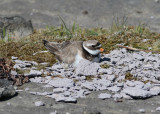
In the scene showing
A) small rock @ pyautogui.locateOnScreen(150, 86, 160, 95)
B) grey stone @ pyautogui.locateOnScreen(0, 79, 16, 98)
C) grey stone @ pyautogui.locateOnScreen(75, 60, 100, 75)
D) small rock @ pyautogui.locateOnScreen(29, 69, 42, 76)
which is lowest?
small rock @ pyautogui.locateOnScreen(150, 86, 160, 95)

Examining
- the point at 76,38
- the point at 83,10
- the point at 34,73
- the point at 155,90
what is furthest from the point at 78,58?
the point at 83,10

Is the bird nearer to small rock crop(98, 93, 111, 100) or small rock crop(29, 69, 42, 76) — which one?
small rock crop(29, 69, 42, 76)

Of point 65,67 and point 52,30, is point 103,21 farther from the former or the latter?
point 65,67

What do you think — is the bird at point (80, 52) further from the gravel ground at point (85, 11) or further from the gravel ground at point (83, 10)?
the gravel ground at point (83, 10)

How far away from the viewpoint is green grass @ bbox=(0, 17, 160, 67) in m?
7.55

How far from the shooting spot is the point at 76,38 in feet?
28.1

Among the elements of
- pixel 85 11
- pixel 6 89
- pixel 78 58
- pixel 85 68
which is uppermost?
pixel 85 11

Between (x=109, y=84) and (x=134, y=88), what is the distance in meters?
0.47

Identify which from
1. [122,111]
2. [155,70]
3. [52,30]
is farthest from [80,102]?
[52,30]

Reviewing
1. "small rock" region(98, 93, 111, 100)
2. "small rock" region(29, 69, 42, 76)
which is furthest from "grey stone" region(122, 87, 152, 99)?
"small rock" region(29, 69, 42, 76)

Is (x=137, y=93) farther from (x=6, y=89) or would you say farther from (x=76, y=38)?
(x=76, y=38)

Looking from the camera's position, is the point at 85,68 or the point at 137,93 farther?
the point at 85,68

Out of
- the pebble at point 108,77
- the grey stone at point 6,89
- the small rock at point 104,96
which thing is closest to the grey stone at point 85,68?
the pebble at point 108,77

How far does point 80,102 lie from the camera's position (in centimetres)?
518
